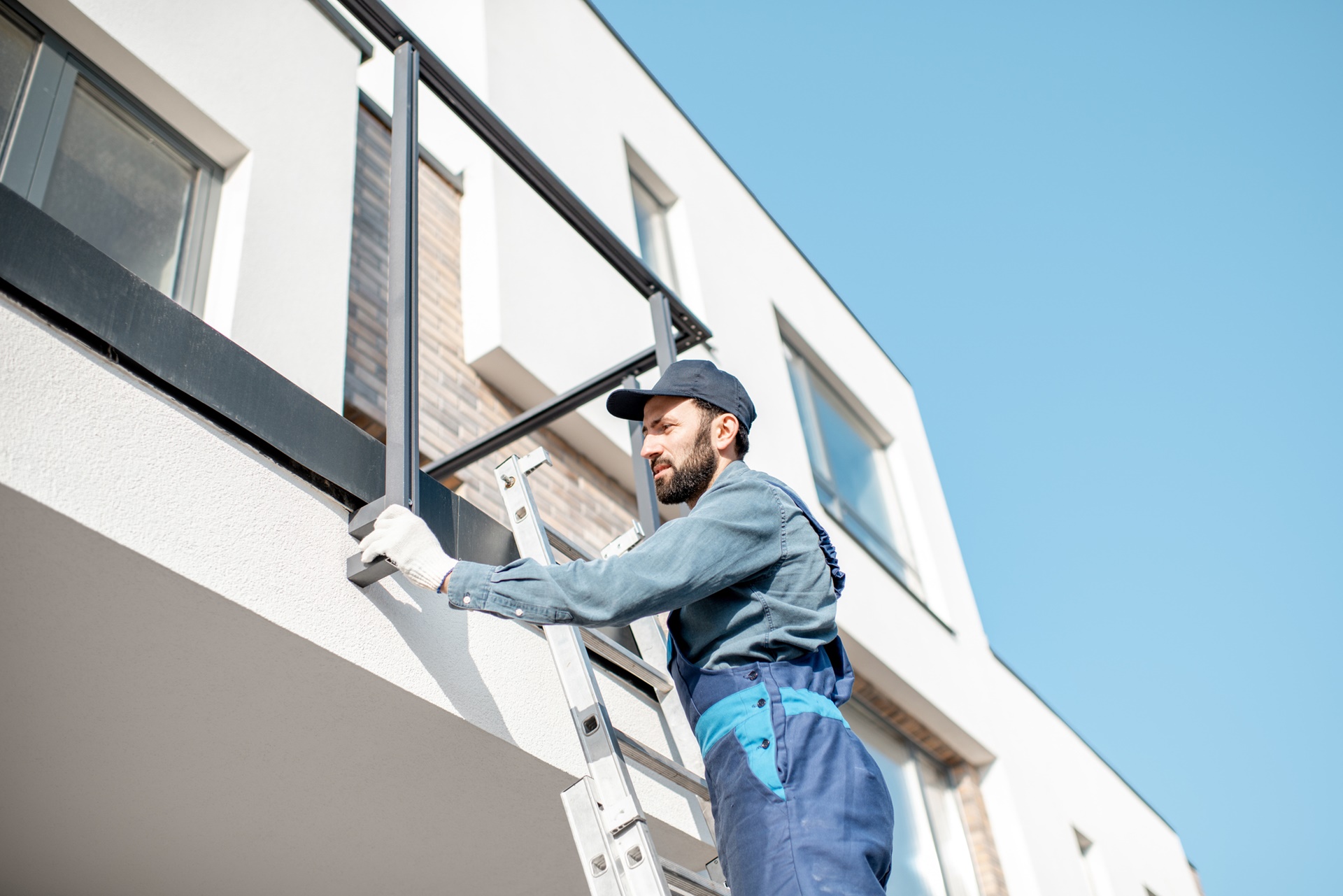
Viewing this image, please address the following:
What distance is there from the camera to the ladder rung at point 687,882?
8.53 feet

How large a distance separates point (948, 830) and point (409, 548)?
7.22 meters

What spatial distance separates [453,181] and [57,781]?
4797mm

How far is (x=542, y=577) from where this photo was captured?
247cm

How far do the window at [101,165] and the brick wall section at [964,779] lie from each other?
208 inches

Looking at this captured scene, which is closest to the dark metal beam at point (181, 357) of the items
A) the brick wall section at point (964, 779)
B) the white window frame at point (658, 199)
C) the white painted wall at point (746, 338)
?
the white painted wall at point (746, 338)

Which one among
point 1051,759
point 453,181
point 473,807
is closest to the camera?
point 473,807

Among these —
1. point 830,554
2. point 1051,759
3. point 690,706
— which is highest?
point 1051,759

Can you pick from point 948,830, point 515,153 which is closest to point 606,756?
point 515,153

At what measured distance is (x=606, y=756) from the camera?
266 centimetres

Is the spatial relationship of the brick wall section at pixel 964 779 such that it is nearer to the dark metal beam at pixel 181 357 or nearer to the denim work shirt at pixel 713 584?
the denim work shirt at pixel 713 584

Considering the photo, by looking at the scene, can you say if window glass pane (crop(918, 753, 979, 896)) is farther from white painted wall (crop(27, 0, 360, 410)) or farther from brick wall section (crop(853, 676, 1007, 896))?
white painted wall (crop(27, 0, 360, 410))

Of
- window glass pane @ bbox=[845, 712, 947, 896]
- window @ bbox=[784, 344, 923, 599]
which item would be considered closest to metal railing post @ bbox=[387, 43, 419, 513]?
window glass pane @ bbox=[845, 712, 947, 896]

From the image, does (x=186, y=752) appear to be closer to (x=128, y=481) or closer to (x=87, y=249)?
(x=128, y=481)

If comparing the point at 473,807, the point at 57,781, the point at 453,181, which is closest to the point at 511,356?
the point at 453,181
